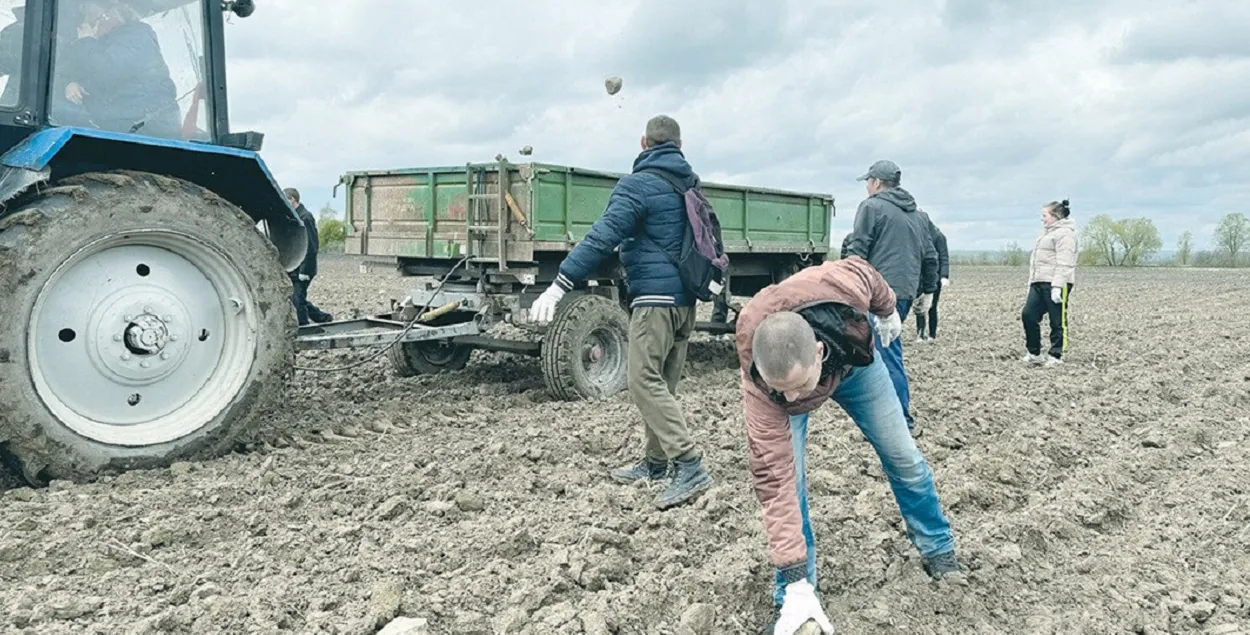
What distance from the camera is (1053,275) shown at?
8.71 m

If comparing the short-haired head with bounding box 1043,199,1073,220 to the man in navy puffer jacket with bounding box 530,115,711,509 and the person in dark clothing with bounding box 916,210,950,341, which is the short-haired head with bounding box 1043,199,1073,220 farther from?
the man in navy puffer jacket with bounding box 530,115,711,509

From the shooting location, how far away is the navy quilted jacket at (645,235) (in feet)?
14.7

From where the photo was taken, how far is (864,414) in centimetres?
323

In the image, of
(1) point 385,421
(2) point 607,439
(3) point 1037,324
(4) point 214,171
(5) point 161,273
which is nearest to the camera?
(5) point 161,273

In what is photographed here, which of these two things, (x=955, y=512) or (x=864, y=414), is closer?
(x=864, y=414)

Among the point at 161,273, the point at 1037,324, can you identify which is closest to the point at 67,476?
the point at 161,273

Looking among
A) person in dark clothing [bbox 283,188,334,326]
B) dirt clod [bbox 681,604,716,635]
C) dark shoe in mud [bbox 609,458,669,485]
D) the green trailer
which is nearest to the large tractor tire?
the green trailer

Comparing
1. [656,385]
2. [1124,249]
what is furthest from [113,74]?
[1124,249]

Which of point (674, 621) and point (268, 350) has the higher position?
point (268, 350)

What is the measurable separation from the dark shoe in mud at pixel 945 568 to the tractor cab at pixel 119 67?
12.3 ft

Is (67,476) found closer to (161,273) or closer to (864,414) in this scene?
(161,273)

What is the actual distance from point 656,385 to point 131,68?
9.26ft

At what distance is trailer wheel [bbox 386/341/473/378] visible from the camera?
7.35m

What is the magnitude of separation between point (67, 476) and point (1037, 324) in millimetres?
7881
